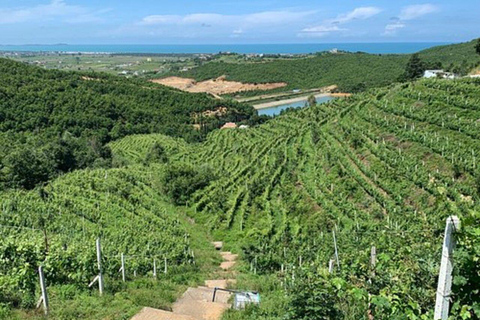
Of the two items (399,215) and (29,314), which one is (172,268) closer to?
(29,314)

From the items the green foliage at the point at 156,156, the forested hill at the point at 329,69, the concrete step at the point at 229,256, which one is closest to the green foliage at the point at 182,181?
the concrete step at the point at 229,256

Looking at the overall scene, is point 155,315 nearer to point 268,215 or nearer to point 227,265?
point 227,265

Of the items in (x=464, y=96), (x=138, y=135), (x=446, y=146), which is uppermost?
(x=464, y=96)

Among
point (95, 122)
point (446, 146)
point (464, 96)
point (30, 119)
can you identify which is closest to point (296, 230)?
point (446, 146)

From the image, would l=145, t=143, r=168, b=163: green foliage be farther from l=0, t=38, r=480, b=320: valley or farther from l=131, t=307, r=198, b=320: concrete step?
l=131, t=307, r=198, b=320: concrete step

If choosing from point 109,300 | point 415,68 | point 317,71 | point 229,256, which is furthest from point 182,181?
point 317,71

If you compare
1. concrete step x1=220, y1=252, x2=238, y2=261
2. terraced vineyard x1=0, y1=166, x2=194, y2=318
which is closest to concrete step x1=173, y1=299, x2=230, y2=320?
terraced vineyard x1=0, y1=166, x2=194, y2=318
